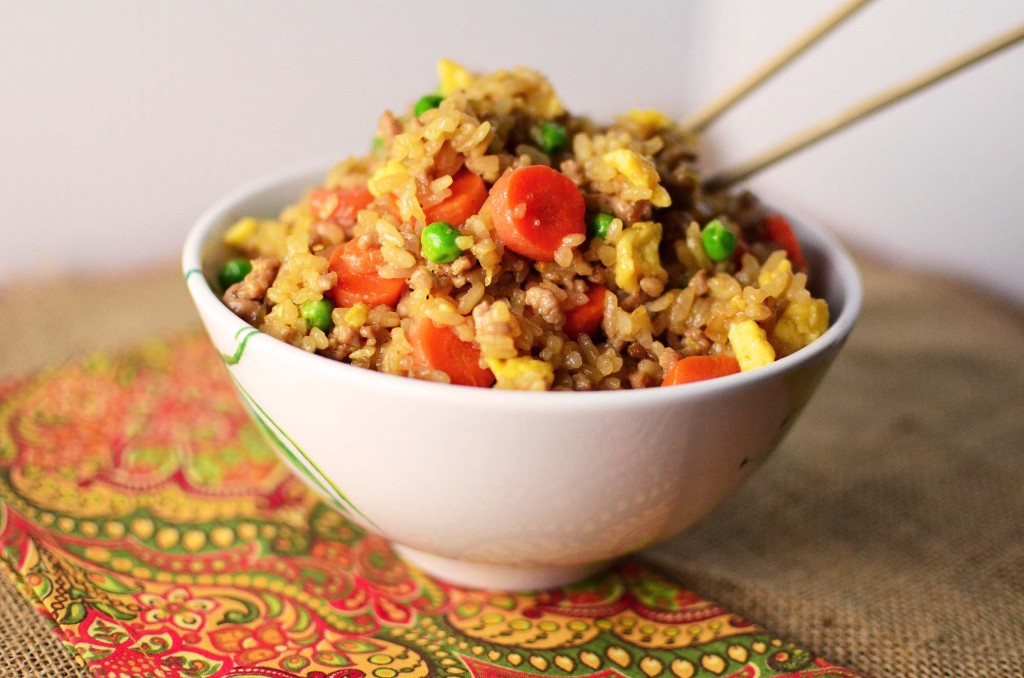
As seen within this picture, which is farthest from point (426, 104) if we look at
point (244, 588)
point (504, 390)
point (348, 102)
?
point (348, 102)

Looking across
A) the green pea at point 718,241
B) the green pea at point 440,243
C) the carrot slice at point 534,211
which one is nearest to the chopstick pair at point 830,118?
the green pea at point 718,241

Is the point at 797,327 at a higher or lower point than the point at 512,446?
higher

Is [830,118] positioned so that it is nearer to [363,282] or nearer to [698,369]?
[698,369]

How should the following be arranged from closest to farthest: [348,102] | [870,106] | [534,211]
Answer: [534,211], [870,106], [348,102]

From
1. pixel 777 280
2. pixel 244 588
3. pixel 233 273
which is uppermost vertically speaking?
pixel 777 280

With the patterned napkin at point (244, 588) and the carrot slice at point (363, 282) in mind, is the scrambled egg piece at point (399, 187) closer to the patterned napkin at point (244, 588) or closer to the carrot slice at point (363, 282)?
the carrot slice at point (363, 282)

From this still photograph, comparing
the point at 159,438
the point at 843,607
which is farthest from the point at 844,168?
the point at 159,438

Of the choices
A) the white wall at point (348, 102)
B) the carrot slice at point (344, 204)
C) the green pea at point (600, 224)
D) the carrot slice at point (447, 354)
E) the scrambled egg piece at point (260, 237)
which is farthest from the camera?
the white wall at point (348, 102)
